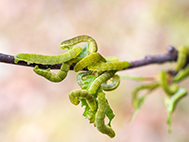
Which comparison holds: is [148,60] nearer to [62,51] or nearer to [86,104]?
[86,104]

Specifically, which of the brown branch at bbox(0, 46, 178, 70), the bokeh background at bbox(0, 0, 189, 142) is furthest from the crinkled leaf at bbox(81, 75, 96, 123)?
the bokeh background at bbox(0, 0, 189, 142)

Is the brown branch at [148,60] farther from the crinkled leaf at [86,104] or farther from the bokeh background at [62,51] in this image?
the bokeh background at [62,51]

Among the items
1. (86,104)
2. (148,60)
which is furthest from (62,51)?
(86,104)

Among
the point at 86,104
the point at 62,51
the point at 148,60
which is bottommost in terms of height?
the point at 86,104

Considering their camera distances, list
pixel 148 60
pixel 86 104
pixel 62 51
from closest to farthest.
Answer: pixel 86 104 → pixel 148 60 → pixel 62 51

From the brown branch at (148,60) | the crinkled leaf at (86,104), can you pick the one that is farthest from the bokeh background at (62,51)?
the crinkled leaf at (86,104)

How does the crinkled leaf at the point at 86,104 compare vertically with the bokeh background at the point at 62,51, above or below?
below

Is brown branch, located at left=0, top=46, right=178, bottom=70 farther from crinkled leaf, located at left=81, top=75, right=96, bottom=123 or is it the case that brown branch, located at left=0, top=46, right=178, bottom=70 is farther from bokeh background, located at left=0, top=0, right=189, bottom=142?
bokeh background, located at left=0, top=0, right=189, bottom=142

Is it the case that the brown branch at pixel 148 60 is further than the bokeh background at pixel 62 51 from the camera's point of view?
No

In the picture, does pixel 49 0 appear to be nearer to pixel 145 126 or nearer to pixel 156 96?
pixel 156 96
